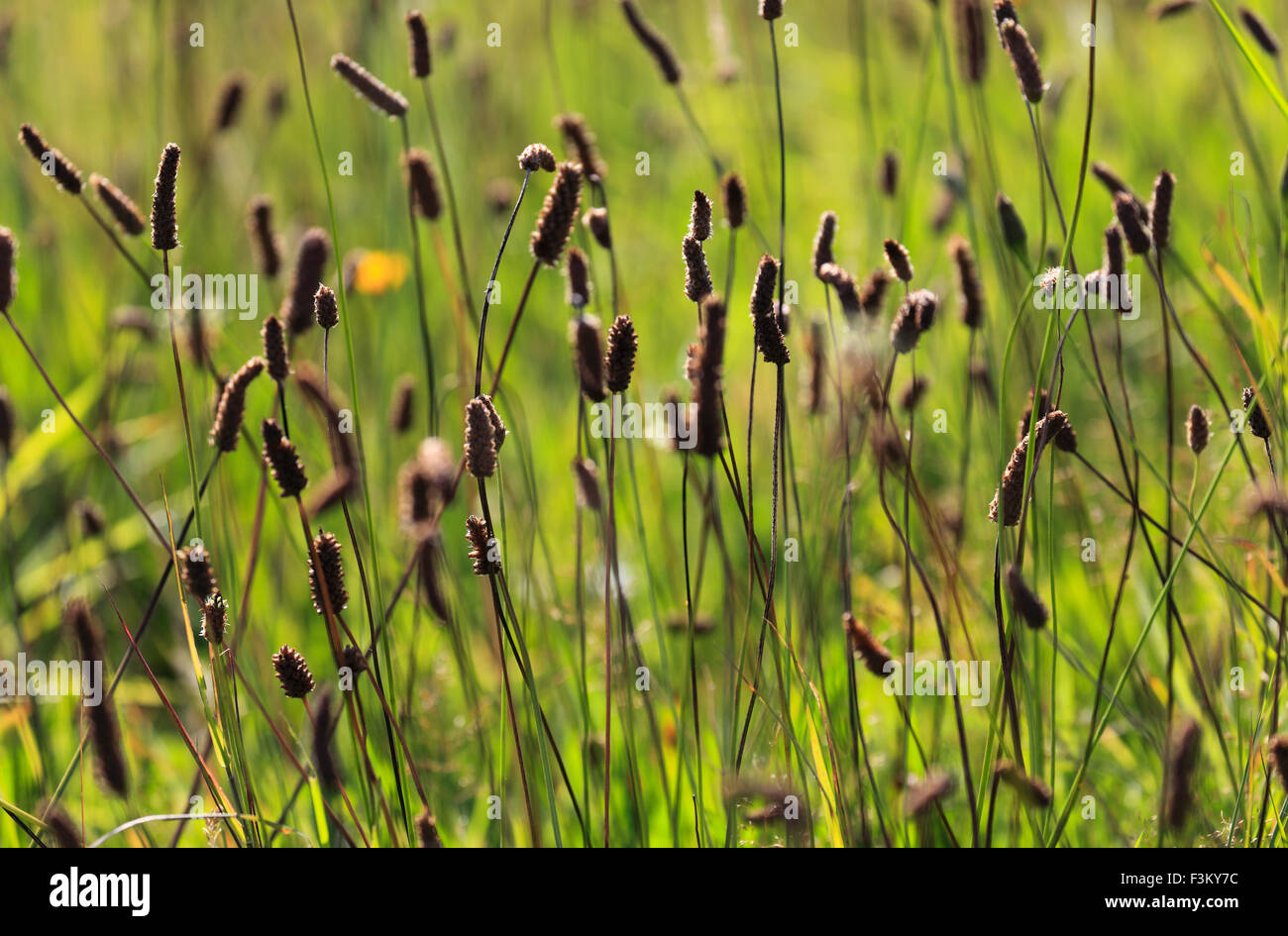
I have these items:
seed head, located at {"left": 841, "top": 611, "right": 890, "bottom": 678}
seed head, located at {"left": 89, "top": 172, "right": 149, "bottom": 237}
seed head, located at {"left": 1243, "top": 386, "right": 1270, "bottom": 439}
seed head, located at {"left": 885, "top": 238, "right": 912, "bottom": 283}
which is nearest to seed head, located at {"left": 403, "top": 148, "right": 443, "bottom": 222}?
seed head, located at {"left": 89, "top": 172, "right": 149, "bottom": 237}

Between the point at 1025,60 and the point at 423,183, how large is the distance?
0.80 metres

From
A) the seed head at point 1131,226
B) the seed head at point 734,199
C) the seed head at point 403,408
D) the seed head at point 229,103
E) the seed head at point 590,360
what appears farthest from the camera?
the seed head at point 229,103

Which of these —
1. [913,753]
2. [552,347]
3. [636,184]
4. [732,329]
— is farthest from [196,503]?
[636,184]

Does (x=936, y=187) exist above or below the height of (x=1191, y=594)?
above

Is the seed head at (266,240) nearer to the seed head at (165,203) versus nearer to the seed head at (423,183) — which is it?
the seed head at (423,183)

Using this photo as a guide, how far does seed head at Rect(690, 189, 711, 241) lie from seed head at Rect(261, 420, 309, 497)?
0.43m

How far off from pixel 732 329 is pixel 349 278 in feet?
4.38

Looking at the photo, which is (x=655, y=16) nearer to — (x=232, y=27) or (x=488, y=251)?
(x=232, y=27)

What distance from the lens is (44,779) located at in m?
1.51

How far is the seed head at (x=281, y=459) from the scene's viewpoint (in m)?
1.03

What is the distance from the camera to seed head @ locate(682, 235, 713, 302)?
41.1 inches

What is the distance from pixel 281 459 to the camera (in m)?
1.03

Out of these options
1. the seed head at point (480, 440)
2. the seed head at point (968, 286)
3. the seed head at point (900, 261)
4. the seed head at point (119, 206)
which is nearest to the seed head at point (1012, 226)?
the seed head at point (968, 286)

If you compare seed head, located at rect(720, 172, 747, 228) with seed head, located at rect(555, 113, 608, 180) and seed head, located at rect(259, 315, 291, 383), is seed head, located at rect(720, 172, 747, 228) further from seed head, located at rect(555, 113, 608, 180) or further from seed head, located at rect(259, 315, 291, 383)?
seed head, located at rect(259, 315, 291, 383)
